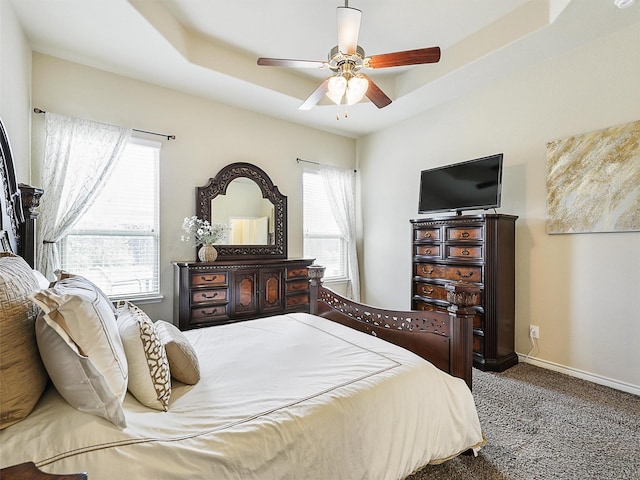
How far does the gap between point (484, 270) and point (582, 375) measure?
3.91ft

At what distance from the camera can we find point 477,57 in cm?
296

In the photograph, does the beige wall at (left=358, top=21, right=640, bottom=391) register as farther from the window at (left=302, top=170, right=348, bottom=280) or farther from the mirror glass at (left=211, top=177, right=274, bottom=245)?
the mirror glass at (left=211, top=177, right=274, bottom=245)

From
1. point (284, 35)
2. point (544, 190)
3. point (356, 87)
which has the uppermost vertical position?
point (284, 35)

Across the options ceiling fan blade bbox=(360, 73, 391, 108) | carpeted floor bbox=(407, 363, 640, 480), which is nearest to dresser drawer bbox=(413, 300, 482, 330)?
carpeted floor bbox=(407, 363, 640, 480)

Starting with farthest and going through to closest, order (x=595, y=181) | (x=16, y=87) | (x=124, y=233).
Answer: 1. (x=124, y=233)
2. (x=595, y=181)
3. (x=16, y=87)

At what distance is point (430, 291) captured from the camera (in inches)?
136

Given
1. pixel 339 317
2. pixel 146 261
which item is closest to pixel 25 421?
pixel 339 317

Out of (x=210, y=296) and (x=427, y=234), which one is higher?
(x=427, y=234)

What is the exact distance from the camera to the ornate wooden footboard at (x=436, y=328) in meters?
1.65

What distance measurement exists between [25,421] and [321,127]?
4.42 meters

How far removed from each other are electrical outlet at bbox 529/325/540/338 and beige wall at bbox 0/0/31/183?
4521 millimetres

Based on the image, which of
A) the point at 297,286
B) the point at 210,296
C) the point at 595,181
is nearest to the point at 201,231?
the point at 210,296

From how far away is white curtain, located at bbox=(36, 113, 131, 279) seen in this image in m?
2.81

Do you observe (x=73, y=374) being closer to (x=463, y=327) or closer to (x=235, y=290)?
(x=463, y=327)
